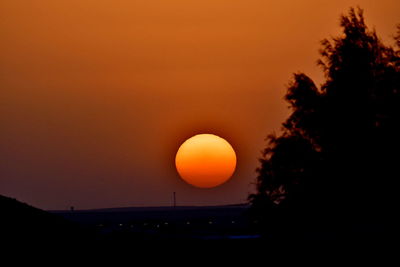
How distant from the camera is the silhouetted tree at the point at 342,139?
159ft

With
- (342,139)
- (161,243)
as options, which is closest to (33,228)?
(161,243)

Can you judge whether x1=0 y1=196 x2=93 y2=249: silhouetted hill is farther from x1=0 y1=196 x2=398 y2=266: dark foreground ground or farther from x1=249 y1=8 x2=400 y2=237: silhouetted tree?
x1=249 y1=8 x2=400 y2=237: silhouetted tree

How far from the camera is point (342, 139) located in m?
50.5

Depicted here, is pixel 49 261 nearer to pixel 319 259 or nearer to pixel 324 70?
pixel 319 259

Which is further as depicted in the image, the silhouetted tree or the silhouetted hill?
the silhouetted tree

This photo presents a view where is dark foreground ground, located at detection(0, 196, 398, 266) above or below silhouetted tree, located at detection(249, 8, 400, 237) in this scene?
below

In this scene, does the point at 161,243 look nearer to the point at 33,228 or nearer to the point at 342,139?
the point at 33,228

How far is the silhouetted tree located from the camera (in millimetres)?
48406

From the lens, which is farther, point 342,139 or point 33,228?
point 342,139

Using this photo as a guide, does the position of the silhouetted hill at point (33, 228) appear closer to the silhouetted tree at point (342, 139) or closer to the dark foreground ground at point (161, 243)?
the dark foreground ground at point (161, 243)

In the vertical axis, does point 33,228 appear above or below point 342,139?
below

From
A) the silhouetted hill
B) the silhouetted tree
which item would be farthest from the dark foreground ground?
the silhouetted tree

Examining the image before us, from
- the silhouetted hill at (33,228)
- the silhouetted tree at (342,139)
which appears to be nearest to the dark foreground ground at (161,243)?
the silhouetted hill at (33,228)

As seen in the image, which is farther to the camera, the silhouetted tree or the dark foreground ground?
the silhouetted tree
